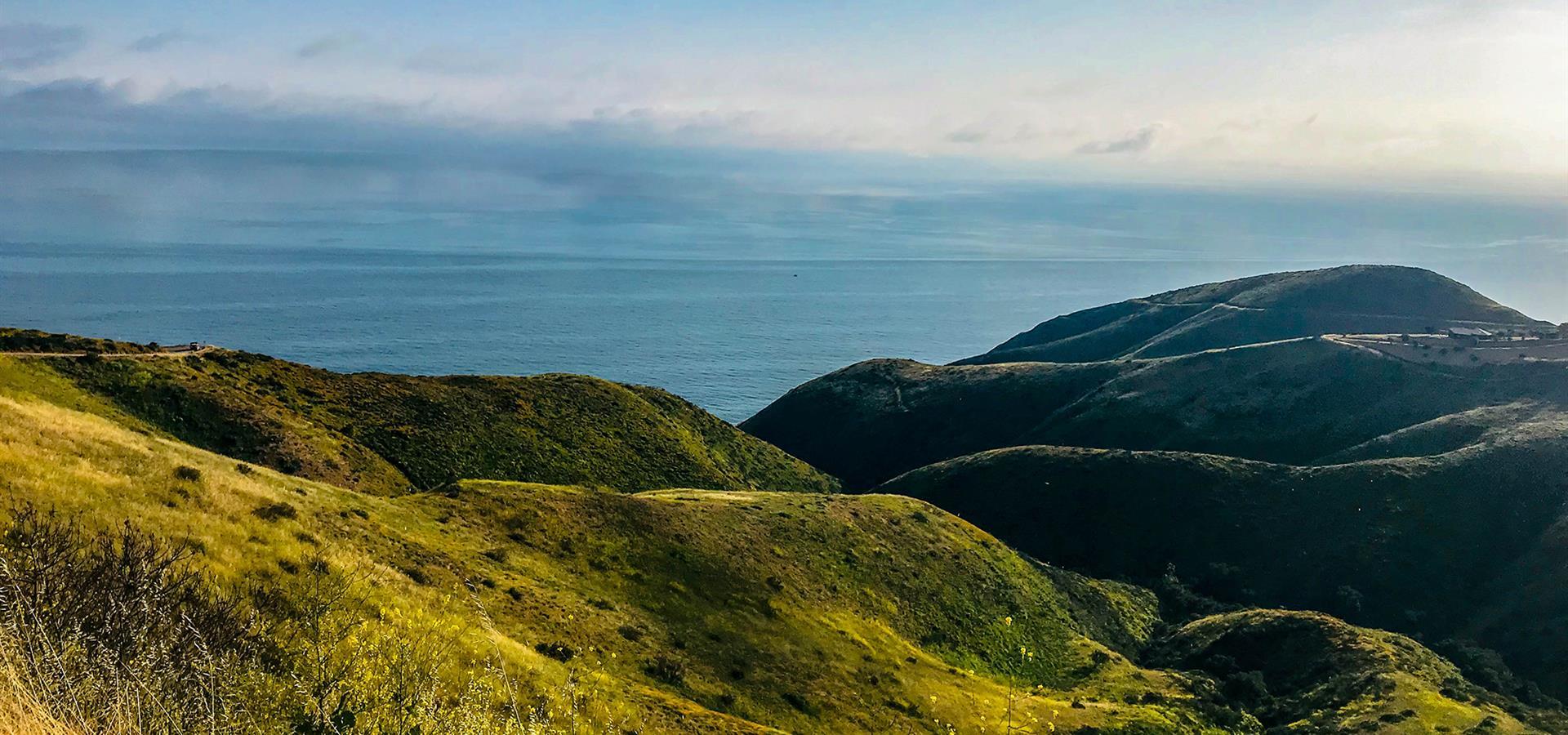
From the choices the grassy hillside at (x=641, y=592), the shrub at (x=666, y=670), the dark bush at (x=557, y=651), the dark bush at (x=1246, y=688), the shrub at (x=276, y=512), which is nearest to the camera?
the grassy hillside at (x=641, y=592)

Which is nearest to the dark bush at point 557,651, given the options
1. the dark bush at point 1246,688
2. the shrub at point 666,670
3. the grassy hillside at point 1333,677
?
the shrub at point 666,670

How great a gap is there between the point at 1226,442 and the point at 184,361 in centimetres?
12725

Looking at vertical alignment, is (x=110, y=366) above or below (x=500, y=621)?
above

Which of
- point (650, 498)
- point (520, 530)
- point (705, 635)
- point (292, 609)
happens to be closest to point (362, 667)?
point (292, 609)

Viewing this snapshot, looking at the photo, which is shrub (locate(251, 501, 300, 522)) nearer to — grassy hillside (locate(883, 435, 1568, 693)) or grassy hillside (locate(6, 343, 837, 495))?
grassy hillside (locate(6, 343, 837, 495))

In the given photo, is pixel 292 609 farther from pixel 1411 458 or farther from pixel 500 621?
pixel 1411 458

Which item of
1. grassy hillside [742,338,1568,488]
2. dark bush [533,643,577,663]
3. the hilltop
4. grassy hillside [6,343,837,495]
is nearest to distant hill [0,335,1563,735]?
dark bush [533,643,577,663]

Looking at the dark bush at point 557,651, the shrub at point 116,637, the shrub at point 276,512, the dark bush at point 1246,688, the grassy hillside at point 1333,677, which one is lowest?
the dark bush at point 1246,688

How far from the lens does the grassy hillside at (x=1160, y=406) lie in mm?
116188

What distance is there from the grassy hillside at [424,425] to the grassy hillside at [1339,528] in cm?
3196

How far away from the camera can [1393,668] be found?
173ft

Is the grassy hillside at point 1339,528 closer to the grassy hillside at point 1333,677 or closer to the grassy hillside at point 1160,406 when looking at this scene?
the grassy hillside at point 1333,677

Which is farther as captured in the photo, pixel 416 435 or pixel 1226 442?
pixel 1226 442

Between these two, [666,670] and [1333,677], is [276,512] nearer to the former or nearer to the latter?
[666,670]
